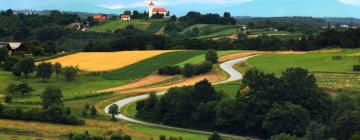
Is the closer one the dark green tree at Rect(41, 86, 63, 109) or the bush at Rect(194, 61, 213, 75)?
the dark green tree at Rect(41, 86, 63, 109)

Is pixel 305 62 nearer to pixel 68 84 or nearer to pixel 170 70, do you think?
pixel 170 70

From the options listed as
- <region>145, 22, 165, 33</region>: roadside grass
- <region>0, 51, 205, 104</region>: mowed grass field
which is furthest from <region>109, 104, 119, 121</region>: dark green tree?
<region>145, 22, 165, 33</region>: roadside grass

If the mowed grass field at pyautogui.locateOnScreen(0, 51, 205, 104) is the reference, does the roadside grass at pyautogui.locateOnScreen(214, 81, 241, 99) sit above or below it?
above

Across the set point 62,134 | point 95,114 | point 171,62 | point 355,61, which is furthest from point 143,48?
point 62,134

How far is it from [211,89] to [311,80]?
7.45 metres

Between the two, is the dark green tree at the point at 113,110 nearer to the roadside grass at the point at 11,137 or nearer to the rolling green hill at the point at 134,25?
the roadside grass at the point at 11,137

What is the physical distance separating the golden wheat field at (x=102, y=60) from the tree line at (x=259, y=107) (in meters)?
26.9

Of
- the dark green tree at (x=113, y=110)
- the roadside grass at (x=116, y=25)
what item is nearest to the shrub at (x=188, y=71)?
the dark green tree at (x=113, y=110)

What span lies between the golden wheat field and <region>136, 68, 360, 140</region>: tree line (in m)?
26.9

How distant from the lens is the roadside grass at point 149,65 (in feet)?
235

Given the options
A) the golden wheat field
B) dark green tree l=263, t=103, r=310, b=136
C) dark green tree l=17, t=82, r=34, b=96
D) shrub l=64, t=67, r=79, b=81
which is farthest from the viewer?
the golden wheat field

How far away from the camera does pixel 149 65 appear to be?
77188 mm

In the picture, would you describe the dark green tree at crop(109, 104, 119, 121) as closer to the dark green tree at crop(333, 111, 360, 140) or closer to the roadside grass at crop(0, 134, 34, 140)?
the roadside grass at crop(0, 134, 34, 140)

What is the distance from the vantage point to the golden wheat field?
76537 millimetres
